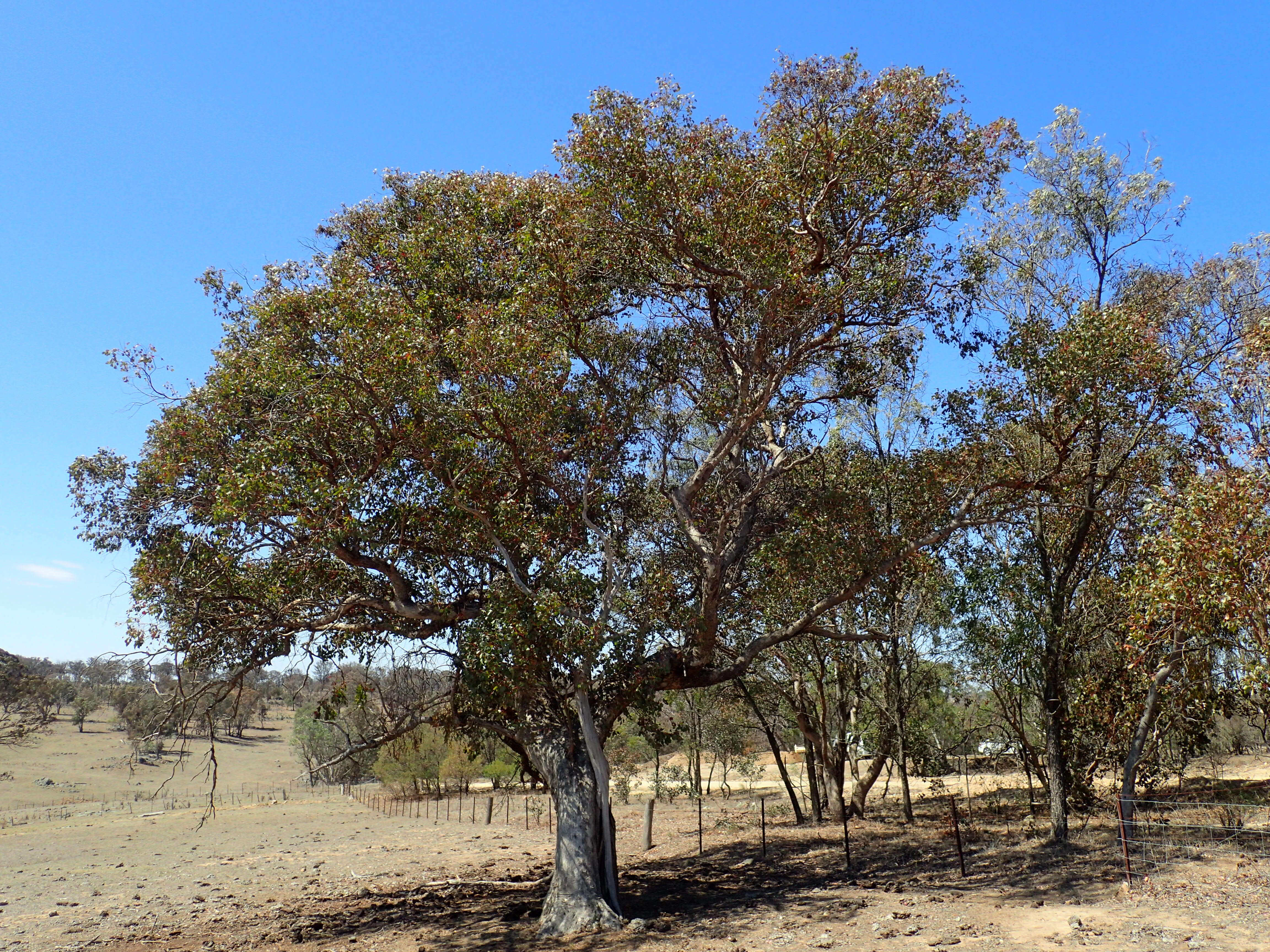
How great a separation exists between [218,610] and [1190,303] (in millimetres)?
17125

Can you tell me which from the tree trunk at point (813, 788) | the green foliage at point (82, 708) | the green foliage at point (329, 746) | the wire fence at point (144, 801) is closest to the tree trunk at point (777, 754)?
the tree trunk at point (813, 788)

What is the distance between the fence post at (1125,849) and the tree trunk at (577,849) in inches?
265

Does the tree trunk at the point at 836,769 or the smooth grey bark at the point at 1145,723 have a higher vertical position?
the smooth grey bark at the point at 1145,723

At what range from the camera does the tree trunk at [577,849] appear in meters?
11.7

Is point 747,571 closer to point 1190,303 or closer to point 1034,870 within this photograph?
point 1034,870

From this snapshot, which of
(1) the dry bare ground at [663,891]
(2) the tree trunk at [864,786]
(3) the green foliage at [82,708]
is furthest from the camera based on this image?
(3) the green foliage at [82,708]

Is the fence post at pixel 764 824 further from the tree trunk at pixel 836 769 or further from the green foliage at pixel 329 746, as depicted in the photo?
the green foliage at pixel 329 746

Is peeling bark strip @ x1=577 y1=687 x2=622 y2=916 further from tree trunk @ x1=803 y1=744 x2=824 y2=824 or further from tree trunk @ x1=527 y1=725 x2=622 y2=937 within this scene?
tree trunk @ x1=803 y1=744 x2=824 y2=824

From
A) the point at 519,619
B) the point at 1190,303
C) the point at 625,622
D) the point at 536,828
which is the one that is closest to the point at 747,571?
the point at 625,622

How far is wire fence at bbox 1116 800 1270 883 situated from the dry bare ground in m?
0.46

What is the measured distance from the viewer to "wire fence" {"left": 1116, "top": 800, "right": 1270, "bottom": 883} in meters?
12.0

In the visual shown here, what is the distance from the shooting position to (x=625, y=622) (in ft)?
40.8

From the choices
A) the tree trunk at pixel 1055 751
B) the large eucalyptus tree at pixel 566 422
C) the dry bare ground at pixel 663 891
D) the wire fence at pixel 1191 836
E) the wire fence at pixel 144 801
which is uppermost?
the large eucalyptus tree at pixel 566 422

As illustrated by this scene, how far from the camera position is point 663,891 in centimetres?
1455
